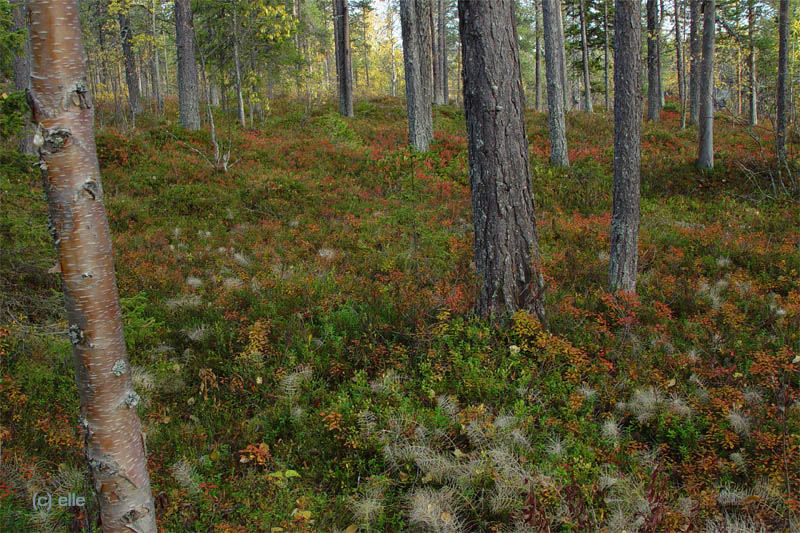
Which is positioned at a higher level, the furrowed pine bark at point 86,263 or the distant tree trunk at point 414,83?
the distant tree trunk at point 414,83

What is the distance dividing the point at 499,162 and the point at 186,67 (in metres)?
14.1

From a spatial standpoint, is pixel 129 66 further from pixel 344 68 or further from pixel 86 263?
pixel 86 263

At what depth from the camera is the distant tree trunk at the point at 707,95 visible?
1308 cm

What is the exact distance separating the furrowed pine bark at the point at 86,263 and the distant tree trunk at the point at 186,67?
591 inches

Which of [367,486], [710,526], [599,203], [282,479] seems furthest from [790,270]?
[282,479]

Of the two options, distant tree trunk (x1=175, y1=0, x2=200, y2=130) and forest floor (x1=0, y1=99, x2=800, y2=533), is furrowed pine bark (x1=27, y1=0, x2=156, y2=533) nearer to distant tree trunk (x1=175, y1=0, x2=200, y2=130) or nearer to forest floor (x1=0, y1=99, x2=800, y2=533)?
forest floor (x1=0, y1=99, x2=800, y2=533)

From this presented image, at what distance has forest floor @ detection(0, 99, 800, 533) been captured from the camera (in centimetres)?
332

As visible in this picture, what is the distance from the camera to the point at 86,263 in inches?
83.5

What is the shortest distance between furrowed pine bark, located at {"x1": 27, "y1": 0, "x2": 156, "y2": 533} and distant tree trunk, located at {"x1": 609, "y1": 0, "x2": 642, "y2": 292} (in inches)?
247

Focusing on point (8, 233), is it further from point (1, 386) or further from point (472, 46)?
point (472, 46)

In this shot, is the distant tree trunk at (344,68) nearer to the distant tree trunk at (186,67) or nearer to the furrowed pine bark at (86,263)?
the distant tree trunk at (186,67)

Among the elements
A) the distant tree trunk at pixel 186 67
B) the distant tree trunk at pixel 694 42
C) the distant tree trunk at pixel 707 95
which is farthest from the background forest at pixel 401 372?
the distant tree trunk at pixel 694 42

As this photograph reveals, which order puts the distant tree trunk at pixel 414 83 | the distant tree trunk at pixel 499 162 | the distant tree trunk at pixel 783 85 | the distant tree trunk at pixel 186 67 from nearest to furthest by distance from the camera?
the distant tree trunk at pixel 499 162, the distant tree trunk at pixel 783 85, the distant tree trunk at pixel 414 83, the distant tree trunk at pixel 186 67

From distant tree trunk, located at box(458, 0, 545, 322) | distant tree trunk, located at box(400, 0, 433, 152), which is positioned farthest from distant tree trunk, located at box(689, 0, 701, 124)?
distant tree trunk, located at box(458, 0, 545, 322)
